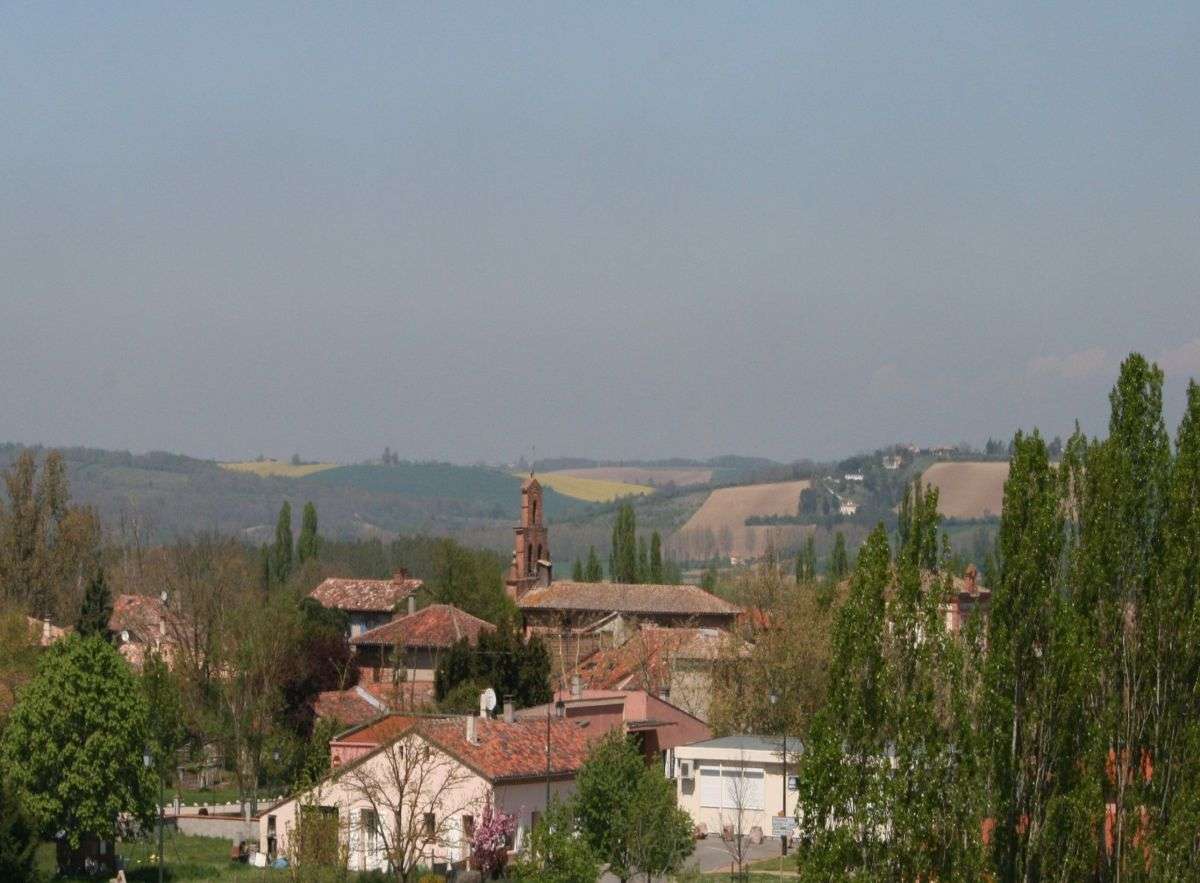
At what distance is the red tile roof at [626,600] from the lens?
265 feet

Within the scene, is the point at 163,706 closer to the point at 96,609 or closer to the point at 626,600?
the point at 96,609

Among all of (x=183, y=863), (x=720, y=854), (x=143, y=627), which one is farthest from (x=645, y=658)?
(x=183, y=863)

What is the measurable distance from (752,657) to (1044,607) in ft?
107

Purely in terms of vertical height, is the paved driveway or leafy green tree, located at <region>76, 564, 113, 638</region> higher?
leafy green tree, located at <region>76, 564, 113, 638</region>

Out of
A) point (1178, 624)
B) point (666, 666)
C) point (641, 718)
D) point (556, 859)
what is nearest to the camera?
point (1178, 624)

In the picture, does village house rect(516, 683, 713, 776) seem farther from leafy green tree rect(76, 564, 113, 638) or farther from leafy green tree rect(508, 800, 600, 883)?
leafy green tree rect(76, 564, 113, 638)

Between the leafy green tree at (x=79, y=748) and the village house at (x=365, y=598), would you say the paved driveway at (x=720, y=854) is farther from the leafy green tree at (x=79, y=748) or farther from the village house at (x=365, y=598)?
the village house at (x=365, y=598)

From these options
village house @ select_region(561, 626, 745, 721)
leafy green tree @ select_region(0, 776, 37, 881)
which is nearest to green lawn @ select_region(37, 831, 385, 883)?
leafy green tree @ select_region(0, 776, 37, 881)

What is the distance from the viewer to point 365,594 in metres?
89.2

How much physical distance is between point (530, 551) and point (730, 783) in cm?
4247

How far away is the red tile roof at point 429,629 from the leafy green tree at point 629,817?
32726mm

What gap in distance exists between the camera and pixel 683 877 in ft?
111

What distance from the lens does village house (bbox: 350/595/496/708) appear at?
70.4 m

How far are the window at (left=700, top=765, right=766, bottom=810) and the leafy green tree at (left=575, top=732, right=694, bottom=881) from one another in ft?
31.4
